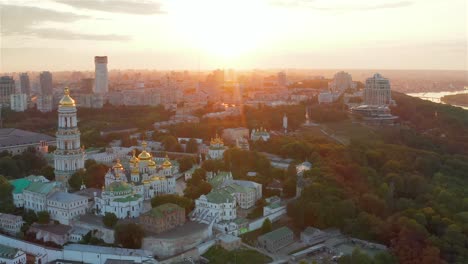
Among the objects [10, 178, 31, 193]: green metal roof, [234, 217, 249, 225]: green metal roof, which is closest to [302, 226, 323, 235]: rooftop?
[234, 217, 249, 225]: green metal roof

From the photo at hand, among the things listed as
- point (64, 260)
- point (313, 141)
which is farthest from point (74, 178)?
point (313, 141)

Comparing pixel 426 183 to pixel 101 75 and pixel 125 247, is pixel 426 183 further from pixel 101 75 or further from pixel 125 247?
pixel 101 75

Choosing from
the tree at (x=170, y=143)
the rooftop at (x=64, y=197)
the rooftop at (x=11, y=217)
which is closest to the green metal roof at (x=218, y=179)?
the rooftop at (x=64, y=197)

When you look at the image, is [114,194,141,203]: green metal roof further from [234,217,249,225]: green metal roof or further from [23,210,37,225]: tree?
[234,217,249,225]: green metal roof

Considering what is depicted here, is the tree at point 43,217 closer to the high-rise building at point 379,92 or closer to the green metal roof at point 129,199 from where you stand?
the green metal roof at point 129,199

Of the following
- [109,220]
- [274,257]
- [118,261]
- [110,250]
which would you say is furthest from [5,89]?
[274,257]

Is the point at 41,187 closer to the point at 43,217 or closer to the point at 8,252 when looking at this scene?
the point at 43,217
